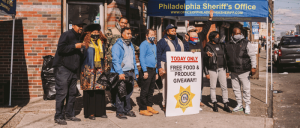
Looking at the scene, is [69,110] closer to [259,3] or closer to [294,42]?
[259,3]

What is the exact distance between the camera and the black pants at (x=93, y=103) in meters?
5.79

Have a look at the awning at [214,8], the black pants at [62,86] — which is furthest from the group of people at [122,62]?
the awning at [214,8]

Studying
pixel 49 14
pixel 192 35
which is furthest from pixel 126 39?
pixel 49 14

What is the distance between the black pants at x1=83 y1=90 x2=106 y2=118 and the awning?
12.3 ft

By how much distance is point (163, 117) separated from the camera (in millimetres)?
6082

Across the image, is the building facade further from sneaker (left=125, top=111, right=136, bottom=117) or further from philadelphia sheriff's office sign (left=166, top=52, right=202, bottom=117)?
A: philadelphia sheriff's office sign (left=166, top=52, right=202, bottom=117)

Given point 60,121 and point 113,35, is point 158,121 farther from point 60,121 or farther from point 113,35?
point 113,35

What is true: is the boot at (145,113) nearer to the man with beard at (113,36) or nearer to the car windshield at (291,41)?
the man with beard at (113,36)

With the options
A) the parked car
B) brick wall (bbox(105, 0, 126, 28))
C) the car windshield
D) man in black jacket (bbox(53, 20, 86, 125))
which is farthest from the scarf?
the car windshield

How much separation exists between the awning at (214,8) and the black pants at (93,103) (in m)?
3.76

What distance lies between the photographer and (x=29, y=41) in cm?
793

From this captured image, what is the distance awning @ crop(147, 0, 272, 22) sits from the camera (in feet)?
26.0

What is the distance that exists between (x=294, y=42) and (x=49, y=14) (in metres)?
13.3

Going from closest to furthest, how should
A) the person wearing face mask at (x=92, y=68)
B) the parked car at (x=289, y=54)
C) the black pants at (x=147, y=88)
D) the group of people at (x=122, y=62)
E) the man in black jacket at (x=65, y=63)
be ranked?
the man in black jacket at (x=65, y=63) → the group of people at (x=122, y=62) → the person wearing face mask at (x=92, y=68) → the black pants at (x=147, y=88) → the parked car at (x=289, y=54)
